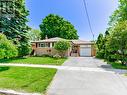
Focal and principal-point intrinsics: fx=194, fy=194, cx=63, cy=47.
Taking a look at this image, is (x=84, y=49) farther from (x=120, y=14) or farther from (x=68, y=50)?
(x=120, y=14)

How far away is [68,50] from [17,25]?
10585 millimetres

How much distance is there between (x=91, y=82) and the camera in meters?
12.5

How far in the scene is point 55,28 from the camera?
5400 cm

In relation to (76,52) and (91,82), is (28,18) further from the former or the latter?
(91,82)

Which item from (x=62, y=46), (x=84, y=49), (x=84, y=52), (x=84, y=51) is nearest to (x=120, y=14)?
(x=84, y=49)

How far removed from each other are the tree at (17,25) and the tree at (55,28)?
81.8 ft

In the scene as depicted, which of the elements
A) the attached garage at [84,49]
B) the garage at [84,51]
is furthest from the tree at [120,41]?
the garage at [84,51]

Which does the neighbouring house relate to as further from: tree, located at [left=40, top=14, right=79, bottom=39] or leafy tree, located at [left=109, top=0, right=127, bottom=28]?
tree, located at [left=40, top=14, right=79, bottom=39]

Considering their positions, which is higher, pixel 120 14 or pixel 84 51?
pixel 120 14

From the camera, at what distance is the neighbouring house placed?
113 ft

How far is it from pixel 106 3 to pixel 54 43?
70.3ft

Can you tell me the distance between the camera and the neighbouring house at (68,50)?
34.5m

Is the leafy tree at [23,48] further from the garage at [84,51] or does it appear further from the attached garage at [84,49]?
the garage at [84,51]

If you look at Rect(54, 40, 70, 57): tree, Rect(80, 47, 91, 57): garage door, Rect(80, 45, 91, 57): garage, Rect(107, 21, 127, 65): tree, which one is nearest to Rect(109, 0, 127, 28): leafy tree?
Rect(80, 45, 91, 57): garage
